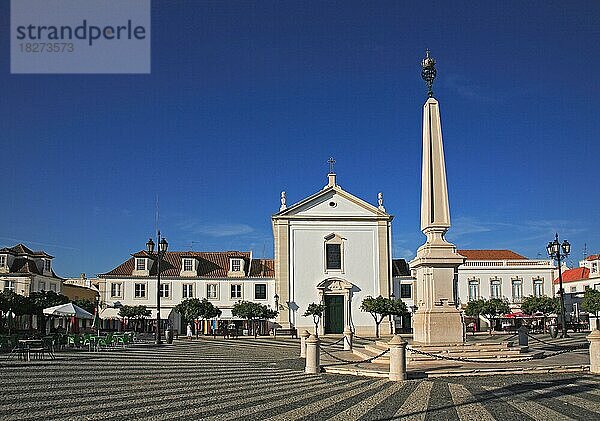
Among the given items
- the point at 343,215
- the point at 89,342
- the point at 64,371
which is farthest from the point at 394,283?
the point at 64,371

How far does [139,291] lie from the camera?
5147cm

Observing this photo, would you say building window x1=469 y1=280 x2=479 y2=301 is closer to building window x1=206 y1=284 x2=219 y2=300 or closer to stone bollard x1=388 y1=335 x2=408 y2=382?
building window x1=206 y1=284 x2=219 y2=300

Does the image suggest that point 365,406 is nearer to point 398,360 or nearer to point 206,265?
point 398,360

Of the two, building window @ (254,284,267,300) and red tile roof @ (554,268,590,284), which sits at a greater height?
red tile roof @ (554,268,590,284)

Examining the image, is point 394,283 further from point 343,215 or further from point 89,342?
point 89,342

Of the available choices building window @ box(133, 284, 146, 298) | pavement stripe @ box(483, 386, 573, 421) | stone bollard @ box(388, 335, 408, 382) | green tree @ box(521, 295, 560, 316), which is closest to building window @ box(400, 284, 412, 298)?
green tree @ box(521, 295, 560, 316)

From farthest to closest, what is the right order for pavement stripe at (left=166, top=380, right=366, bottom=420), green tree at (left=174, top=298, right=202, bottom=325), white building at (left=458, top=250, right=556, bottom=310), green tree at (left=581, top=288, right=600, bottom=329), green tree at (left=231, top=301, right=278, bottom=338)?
white building at (left=458, top=250, right=556, bottom=310)
green tree at (left=231, top=301, right=278, bottom=338)
green tree at (left=581, top=288, right=600, bottom=329)
green tree at (left=174, top=298, right=202, bottom=325)
pavement stripe at (left=166, top=380, right=366, bottom=420)

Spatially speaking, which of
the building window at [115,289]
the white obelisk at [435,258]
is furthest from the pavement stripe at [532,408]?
the building window at [115,289]

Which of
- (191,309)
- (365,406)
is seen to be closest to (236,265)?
(191,309)

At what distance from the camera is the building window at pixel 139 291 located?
169 feet

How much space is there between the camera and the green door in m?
48.7

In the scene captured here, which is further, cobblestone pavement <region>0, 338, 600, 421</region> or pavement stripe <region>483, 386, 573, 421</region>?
cobblestone pavement <region>0, 338, 600, 421</region>

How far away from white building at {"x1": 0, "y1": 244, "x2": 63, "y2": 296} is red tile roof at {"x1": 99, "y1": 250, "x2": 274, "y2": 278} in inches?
252

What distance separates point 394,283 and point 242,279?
11.8 metres
